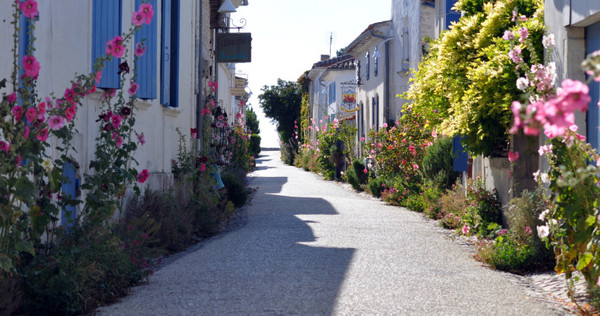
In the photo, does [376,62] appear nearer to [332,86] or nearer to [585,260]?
[332,86]

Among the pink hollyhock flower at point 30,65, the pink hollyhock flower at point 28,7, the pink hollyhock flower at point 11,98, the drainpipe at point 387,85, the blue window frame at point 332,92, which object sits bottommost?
the pink hollyhock flower at point 11,98

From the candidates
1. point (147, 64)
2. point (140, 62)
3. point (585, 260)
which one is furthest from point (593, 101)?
point (147, 64)

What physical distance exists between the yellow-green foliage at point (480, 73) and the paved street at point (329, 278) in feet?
4.75

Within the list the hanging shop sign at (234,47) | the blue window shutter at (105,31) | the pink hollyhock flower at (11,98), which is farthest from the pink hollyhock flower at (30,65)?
the hanging shop sign at (234,47)

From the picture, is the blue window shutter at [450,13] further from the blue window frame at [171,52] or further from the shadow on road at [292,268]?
the blue window frame at [171,52]

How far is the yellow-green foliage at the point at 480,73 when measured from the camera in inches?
314

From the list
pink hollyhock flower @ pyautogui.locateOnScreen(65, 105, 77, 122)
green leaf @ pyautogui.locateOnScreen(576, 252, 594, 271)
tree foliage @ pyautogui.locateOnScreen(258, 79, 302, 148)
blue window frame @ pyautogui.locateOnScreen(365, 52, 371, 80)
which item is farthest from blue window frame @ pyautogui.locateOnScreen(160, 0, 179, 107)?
tree foliage @ pyautogui.locateOnScreen(258, 79, 302, 148)

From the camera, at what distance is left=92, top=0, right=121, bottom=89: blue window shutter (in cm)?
739

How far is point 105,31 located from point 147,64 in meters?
1.65

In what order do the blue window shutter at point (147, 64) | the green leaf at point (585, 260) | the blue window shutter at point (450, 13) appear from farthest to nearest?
the blue window shutter at point (450, 13) → the blue window shutter at point (147, 64) → the green leaf at point (585, 260)

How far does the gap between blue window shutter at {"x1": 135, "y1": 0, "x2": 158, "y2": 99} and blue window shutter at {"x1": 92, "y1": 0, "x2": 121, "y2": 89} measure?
102cm

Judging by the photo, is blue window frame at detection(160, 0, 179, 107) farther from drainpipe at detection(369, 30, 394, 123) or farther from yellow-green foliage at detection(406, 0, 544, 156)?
drainpipe at detection(369, 30, 394, 123)

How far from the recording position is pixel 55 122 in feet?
14.8

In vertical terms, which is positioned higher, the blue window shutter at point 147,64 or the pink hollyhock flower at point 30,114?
the blue window shutter at point 147,64
